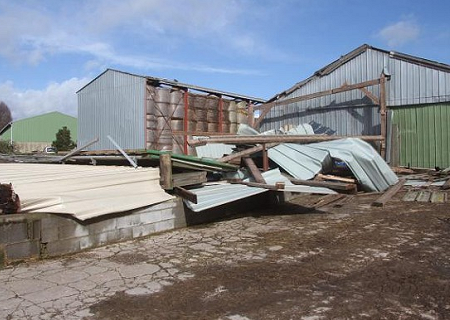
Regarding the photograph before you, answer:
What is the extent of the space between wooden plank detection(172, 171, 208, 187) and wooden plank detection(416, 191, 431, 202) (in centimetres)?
537

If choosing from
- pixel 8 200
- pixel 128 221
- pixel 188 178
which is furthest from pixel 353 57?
pixel 8 200

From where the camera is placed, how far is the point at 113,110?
66.8ft

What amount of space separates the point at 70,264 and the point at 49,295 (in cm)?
105

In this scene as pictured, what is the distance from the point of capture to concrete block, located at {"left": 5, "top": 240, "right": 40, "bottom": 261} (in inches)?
190

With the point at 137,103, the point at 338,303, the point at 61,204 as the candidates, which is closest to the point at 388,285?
the point at 338,303

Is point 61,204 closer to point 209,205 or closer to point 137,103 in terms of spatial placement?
point 209,205

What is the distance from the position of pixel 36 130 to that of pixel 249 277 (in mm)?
47950

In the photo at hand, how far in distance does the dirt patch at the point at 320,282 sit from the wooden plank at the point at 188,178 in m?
1.57

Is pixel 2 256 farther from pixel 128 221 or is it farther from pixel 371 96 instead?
pixel 371 96

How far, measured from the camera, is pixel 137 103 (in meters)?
18.9

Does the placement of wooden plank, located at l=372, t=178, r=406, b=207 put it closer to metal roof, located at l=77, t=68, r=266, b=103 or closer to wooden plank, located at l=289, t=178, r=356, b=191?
wooden plank, located at l=289, t=178, r=356, b=191

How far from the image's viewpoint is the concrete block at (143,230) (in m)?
6.28

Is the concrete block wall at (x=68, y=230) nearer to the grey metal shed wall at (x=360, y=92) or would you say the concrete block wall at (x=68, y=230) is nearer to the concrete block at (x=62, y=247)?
the concrete block at (x=62, y=247)

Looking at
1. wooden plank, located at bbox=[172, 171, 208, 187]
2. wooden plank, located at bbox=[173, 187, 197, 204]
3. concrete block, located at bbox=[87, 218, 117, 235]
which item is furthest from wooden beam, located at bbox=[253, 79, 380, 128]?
concrete block, located at bbox=[87, 218, 117, 235]
